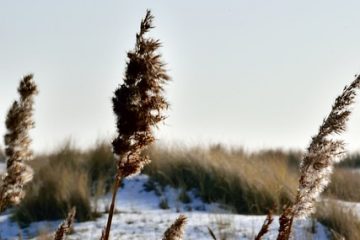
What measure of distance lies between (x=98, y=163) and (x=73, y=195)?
3165mm

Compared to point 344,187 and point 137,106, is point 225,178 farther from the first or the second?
point 137,106

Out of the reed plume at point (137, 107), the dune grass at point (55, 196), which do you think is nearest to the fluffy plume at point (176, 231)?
the reed plume at point (137, 107)

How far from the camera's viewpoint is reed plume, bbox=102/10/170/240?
6.05 feet

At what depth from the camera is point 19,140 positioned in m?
1.78

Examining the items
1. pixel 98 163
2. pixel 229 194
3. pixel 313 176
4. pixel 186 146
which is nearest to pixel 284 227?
pixel 313 176

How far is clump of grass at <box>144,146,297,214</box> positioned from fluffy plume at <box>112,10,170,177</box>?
7.60 meters

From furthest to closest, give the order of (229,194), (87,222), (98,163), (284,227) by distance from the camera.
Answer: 1. (98,163)
2. (229,194)
3. (87,222)
4. (284,227)

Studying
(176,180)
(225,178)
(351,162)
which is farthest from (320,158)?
(351,162)

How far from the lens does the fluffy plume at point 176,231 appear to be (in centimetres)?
163

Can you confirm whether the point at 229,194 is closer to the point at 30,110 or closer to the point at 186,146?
the point at 186,146

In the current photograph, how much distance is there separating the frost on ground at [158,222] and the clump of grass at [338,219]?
0.15 metres

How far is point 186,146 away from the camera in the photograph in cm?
1416

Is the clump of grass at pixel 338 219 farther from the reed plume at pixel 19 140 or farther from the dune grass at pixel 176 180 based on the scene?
the reed plume at pixel 19 140

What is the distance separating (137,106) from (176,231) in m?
0.37
